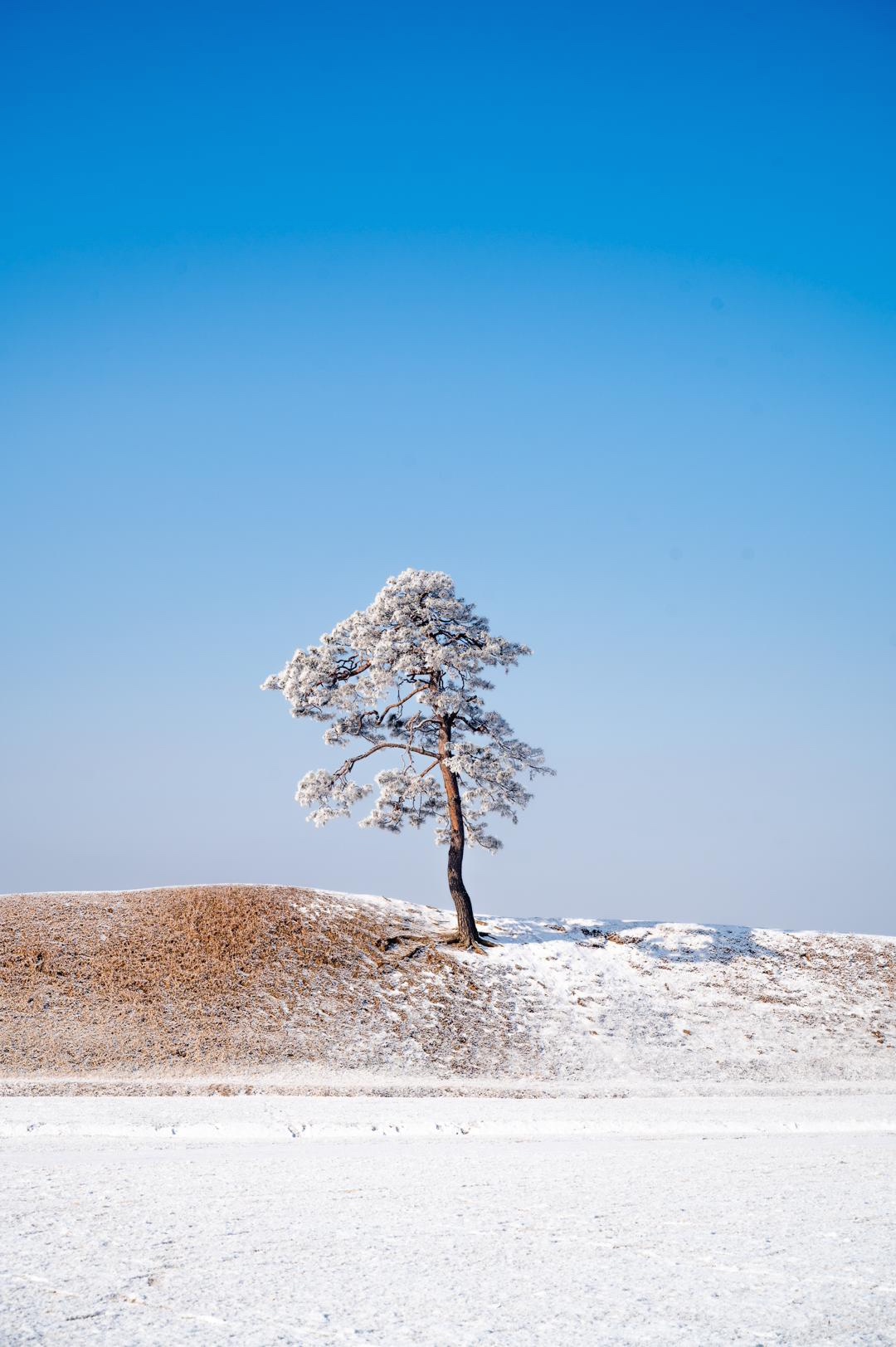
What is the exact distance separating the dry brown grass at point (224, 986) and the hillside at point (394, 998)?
50 mm

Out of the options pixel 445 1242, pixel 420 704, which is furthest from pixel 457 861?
pixel 445 1242

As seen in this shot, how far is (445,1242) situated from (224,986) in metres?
18.7

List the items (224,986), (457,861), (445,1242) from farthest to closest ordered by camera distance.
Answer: (457,861) → (224,986) → (445,1242)

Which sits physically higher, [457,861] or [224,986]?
[457,861]

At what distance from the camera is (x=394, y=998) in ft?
77.8

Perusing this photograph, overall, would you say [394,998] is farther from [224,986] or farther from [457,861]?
[457,861]

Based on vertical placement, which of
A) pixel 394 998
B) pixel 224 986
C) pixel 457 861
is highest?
pixel 457 861

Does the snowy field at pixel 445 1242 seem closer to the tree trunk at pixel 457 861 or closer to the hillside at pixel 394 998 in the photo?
the hillside at pixel 394 998

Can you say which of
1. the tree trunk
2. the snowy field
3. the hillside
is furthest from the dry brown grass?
the snowy field

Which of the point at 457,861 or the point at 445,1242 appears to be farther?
the point at 457,861

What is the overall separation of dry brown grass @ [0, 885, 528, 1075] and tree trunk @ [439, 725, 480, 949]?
4.06 ft

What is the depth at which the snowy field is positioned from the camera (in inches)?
168

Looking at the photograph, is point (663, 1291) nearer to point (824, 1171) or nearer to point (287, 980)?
point (824, 1171)

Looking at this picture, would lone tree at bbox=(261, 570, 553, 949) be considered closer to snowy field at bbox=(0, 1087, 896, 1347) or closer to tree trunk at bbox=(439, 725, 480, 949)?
tree trunk at bbox=(439, 725, 480, 949)
